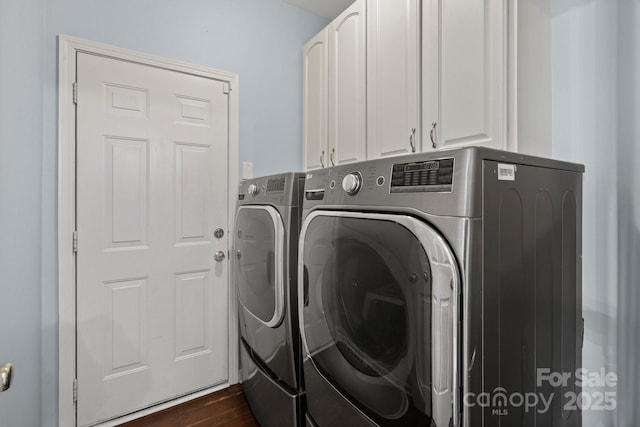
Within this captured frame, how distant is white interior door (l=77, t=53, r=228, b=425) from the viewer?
176cm

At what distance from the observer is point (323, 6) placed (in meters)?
2.49

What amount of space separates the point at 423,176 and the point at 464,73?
774 millimetres

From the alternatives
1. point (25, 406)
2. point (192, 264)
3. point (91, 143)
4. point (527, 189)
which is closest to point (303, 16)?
point (91, 143)

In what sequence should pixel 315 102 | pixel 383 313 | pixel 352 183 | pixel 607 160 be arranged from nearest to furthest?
pixel 383 313 < pixel 352 183 < pixel 607 160 < pixel 315 102

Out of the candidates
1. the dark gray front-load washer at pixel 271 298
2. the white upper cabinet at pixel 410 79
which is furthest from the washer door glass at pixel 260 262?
the white upper cabinet at pixel 410 79

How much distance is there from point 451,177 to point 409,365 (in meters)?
0.51

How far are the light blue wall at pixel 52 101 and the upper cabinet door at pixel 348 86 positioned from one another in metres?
0.47

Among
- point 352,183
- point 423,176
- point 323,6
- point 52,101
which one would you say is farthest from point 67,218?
point 323,6

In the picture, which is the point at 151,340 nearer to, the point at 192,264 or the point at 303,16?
the point at 192,264

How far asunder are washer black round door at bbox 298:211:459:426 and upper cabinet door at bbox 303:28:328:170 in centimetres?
114

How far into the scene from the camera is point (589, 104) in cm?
123

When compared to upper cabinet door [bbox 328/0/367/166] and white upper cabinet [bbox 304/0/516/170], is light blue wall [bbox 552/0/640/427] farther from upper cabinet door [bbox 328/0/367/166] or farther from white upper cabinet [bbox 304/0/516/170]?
upper cabinet door [bbox 328/0/367/166]

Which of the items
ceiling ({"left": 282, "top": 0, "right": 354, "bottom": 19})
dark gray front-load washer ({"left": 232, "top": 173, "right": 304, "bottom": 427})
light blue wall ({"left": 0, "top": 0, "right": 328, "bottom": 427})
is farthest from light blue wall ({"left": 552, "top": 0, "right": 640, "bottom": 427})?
light blue wall ({"left": 0, "top": 0, "right": 328, "bottom": 427})

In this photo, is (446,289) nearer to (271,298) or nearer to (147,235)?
(271,298)
